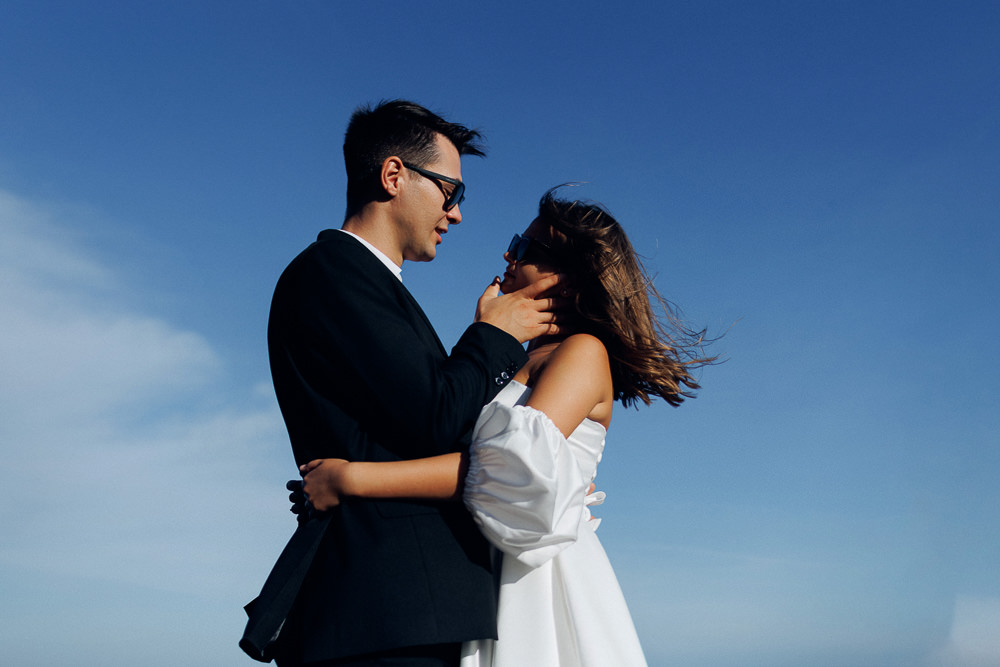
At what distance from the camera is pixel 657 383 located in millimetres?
3875

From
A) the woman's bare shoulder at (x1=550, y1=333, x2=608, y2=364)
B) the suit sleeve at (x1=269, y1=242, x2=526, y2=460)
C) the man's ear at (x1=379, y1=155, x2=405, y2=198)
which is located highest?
the man's ear at (x1=379, y1=155, x2=405, y2=198)

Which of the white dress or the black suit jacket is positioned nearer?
the black suit jacket

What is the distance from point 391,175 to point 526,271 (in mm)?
785

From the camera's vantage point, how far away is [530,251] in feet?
13.3

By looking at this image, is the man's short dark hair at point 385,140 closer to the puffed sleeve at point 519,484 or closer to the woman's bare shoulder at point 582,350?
the woman's bare shoulder at point 582,350

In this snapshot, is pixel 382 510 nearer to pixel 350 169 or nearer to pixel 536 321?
pixel 536 321

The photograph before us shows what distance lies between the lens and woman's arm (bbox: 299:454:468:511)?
2.72m

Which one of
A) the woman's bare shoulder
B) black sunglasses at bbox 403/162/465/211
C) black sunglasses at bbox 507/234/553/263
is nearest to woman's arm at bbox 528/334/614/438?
the woman's bare shoulder

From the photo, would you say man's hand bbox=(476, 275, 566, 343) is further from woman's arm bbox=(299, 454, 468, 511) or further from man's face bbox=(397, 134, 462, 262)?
woman's arm bbox=(299, 454, 468, 511)

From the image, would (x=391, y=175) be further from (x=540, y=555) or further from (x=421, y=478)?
(x=540, y=555)

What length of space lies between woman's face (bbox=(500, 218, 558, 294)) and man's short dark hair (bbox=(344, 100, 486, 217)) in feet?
1.81

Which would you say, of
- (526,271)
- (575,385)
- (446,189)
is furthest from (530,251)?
(575,385)

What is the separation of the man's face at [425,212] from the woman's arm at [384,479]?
1.07 meters

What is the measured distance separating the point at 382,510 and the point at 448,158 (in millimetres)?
1773
